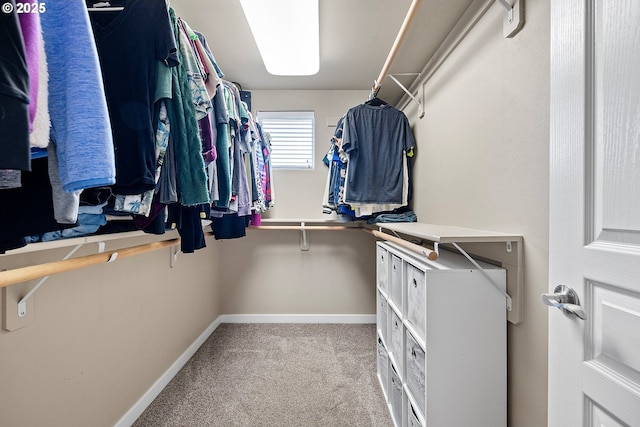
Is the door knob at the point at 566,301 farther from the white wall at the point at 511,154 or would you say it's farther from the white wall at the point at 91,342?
the white wall at the point at 91,342

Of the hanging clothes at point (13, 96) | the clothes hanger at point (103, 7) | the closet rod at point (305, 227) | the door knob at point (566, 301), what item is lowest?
the door knob at point (566, 301)

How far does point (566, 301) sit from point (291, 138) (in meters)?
2.55

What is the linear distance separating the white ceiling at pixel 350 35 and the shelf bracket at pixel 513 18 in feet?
1.34

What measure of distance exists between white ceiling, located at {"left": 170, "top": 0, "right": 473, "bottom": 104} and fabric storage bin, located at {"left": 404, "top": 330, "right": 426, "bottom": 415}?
161 cm

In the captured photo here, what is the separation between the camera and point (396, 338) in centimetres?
143

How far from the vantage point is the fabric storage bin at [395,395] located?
4.44 feet

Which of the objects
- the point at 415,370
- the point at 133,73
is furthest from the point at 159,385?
the point at 133,73

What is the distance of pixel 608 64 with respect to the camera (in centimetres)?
51

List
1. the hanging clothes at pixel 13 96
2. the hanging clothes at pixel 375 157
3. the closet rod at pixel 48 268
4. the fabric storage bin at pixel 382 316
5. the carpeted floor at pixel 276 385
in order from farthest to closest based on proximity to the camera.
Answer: the hanging clothes at pixel 375 157 < the fabric storage bin at pixel 382 316 < the carpeted floor at pixel 276 385 < the closet rod at pixel 48 268 < the hanging clothes at pixel 13 96

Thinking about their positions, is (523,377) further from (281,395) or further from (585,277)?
(281,395)

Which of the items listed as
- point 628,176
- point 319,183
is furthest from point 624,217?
point 319,183

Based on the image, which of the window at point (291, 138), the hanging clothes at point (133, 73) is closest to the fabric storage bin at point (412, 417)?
the hanging clothes at point (133, 73)

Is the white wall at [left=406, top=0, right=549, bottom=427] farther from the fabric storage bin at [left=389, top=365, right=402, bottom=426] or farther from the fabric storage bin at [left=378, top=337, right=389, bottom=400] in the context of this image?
the fabric storage bin at [left=378, top=337, right=389, bottom=400]

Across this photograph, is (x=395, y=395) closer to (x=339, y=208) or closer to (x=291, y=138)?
(x=339, y=208)
